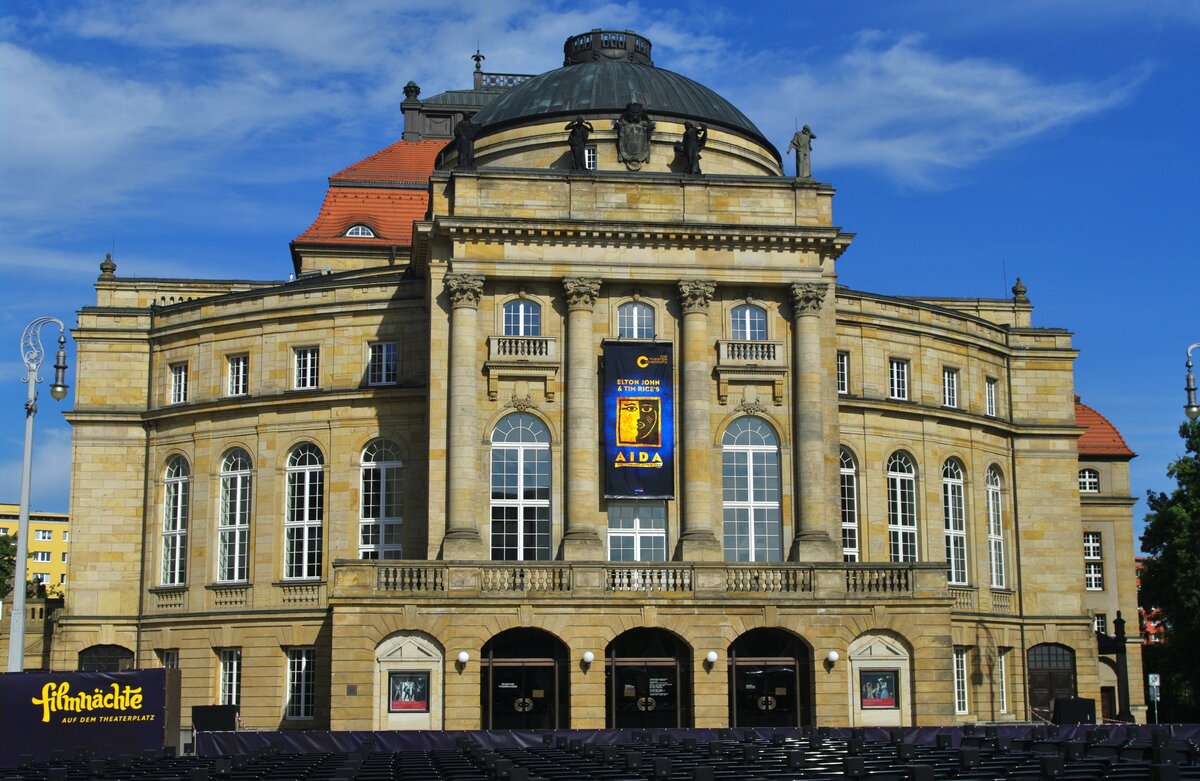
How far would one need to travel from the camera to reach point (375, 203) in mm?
79312

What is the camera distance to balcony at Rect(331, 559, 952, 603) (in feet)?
153

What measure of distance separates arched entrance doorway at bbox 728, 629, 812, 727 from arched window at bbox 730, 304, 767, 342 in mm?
10183

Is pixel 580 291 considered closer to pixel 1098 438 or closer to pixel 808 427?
pixel 808 427

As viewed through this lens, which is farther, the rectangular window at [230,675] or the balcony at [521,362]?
the rectangular window at [230,675]

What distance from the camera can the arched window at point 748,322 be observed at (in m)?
52.8

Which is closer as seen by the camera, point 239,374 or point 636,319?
point 636,319

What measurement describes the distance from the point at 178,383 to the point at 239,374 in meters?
3.10

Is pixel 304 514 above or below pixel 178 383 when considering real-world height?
below

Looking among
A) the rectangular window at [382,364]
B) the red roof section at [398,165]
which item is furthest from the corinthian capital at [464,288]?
the red roof section at [398,165]

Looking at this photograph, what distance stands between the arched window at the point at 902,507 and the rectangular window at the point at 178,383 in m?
26.8

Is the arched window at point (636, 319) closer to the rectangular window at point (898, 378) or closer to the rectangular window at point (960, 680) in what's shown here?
the rectangular window at point (898, 378)

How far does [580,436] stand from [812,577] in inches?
335

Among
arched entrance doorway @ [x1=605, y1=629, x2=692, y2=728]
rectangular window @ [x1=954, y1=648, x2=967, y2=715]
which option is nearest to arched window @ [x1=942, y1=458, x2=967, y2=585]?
rectangular window @ [x1=954, y1=648, x2=967, y2=715]

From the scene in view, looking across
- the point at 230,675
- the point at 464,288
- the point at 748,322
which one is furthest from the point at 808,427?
the point at 230,675
